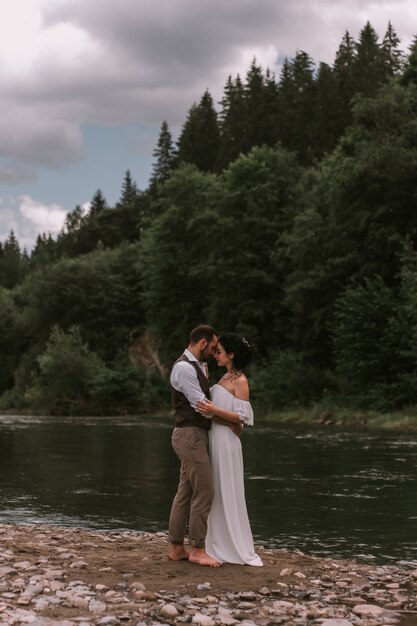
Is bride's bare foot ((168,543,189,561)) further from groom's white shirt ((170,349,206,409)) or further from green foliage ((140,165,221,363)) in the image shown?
green foliage ((140,165,221,363))

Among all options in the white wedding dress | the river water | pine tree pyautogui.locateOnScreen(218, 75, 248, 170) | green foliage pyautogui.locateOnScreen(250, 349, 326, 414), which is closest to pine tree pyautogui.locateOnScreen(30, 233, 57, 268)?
pine tree pyautogui.locateOnScreen(218, 75, 248, 170)

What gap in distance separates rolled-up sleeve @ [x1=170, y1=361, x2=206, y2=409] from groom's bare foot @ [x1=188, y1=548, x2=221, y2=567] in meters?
1.56

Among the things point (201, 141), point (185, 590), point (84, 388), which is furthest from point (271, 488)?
point (201, 141)

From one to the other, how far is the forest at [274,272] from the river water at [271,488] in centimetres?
1448

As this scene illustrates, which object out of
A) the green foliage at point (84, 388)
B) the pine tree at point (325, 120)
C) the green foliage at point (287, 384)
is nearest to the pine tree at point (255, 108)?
the pine tree at point (325, 120)

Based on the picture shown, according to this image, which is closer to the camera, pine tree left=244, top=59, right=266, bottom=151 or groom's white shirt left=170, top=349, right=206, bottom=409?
groom's white shirt left=170, top=349, right=206, bottom=409

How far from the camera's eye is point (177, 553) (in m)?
9.98

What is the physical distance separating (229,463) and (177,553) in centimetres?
113

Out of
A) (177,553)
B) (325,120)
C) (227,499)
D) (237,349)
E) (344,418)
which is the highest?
(325,120)

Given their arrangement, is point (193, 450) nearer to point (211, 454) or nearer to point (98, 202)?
point (211, 454)

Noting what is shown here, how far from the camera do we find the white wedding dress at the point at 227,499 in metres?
9.92

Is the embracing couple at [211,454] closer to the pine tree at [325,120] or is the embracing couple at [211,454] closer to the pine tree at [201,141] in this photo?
the pine tree at [325,120]

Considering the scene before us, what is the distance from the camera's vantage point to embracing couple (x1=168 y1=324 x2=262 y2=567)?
9.85 m

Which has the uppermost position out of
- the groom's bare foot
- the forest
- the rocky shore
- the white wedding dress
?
the forest
